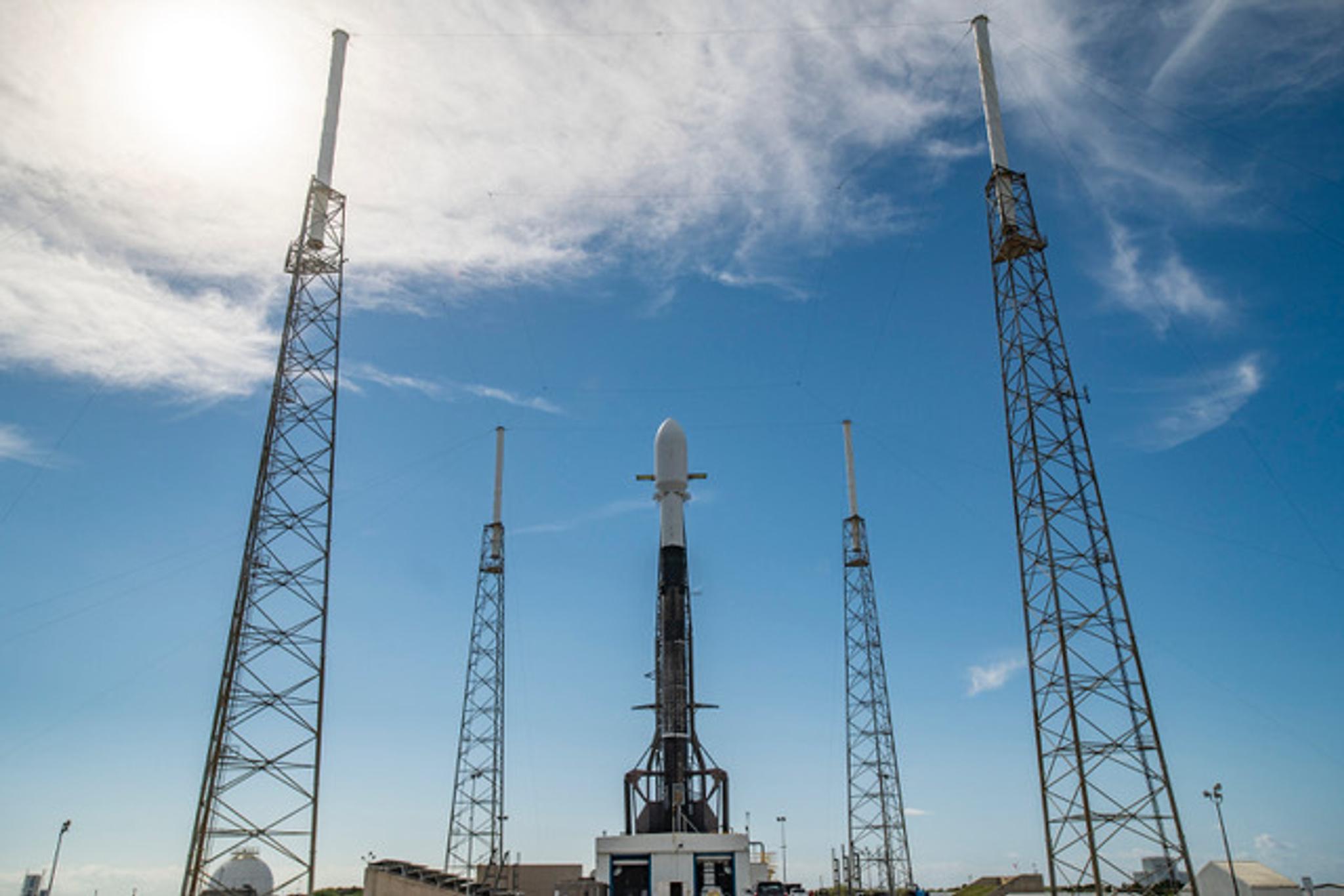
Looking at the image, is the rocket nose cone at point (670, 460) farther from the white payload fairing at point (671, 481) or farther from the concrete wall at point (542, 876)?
the concrete wall at point (542, 876)

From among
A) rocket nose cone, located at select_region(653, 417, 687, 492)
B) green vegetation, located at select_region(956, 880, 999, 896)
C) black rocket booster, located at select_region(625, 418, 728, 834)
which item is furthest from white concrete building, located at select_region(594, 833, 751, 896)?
green vegetation, located at select_region(956, 880, 999, 896)

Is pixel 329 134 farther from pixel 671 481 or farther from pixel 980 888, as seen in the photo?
pixel 980 888

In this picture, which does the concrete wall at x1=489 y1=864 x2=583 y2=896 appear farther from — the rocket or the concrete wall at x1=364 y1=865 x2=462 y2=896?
the rocket

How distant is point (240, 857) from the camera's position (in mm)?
60344

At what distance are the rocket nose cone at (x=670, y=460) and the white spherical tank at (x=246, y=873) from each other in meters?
35.1

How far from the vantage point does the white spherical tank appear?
189ft

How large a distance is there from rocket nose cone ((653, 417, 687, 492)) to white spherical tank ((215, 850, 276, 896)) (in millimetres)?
35087

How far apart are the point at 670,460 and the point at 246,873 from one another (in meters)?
38.4

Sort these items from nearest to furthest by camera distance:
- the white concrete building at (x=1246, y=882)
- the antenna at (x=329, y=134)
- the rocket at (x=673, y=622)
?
the antenna at (x=329, y=134)
the rocket at (x=673, y=622)
the white concrete building at (x=1246, y=882)

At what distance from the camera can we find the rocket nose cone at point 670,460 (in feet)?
177

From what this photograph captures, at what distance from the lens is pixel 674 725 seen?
4850 centimetres

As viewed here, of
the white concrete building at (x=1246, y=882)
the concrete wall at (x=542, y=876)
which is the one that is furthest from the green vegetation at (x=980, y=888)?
the concrete wall at (x=542, y=876)

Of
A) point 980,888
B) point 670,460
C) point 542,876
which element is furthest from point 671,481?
point 980,888

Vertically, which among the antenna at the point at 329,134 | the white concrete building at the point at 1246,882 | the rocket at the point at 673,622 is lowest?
the white concrete building at the point at 1246,882
